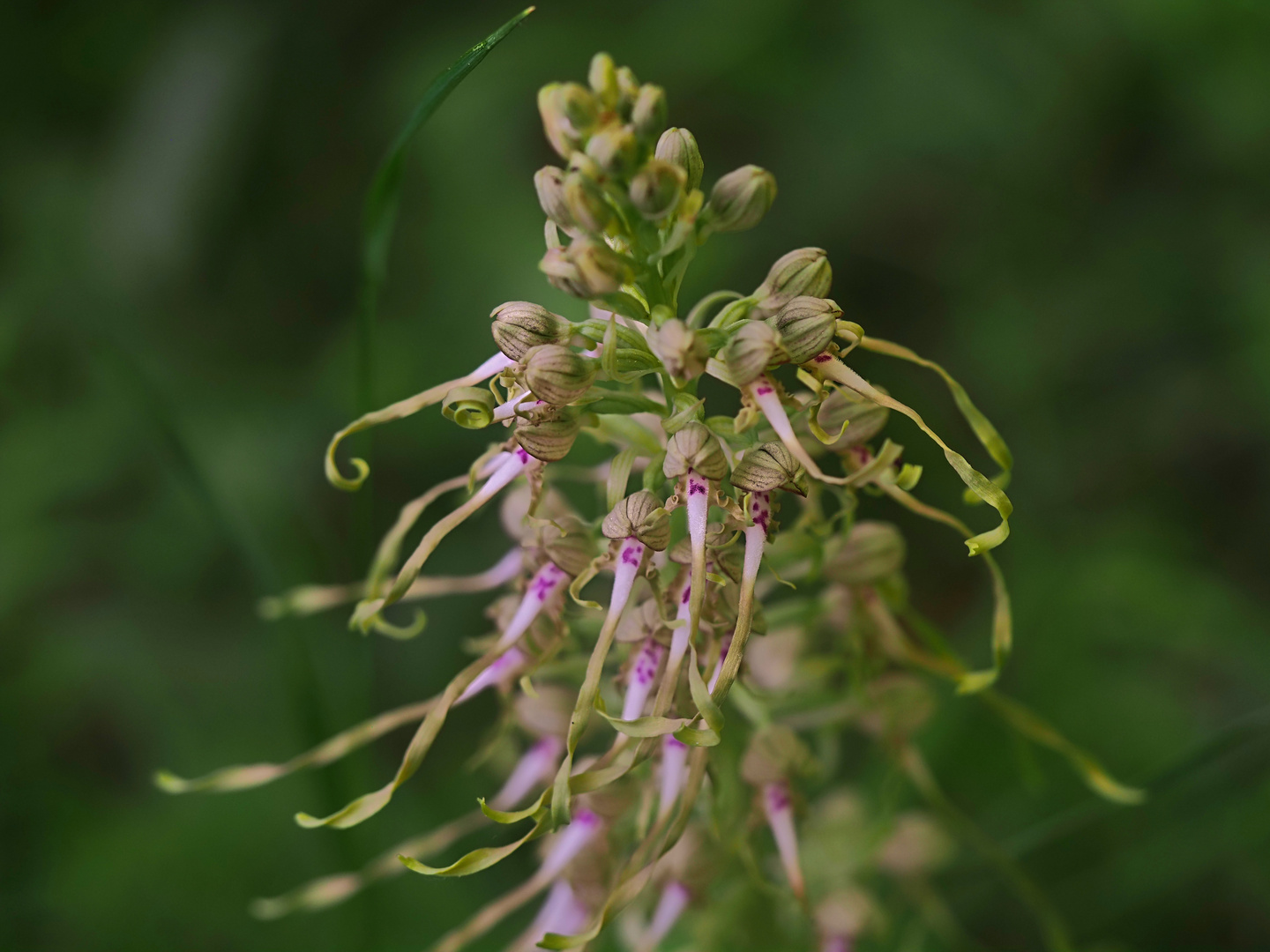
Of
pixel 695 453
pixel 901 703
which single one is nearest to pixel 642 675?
pixel 695 453

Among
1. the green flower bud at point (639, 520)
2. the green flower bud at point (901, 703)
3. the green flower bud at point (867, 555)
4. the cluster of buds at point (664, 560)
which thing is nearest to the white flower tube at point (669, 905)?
the cluster of buds at point (664, 560)

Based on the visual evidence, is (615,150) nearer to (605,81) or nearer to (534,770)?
(605,81)

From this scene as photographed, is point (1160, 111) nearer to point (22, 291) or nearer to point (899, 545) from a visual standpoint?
point (899, 545)

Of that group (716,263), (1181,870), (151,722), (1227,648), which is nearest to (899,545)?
(1181,870)

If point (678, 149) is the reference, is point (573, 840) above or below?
below

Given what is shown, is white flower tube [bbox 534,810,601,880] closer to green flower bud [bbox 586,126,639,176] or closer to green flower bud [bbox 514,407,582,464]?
green flower bud [bbox 514,407,582,464]

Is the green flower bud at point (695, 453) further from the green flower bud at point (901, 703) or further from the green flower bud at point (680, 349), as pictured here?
the green flower bud at point (901, 703)

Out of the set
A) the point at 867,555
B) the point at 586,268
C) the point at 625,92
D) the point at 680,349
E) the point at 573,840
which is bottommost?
Result: the point at 573,840

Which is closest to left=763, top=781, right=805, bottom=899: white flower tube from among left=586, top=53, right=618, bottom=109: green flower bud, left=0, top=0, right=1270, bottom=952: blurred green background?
left=586, top=53, right=618, bottom=109: green flower bud
